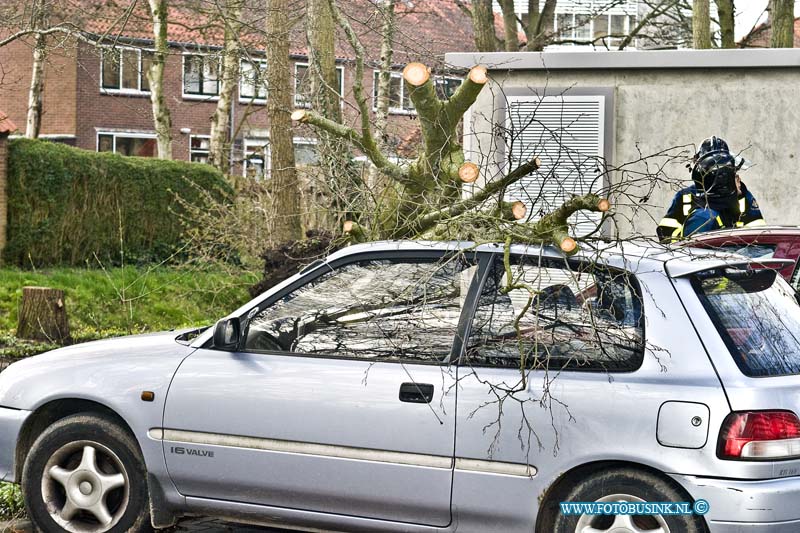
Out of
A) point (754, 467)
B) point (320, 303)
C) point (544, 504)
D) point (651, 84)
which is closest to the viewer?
point (754, 467)

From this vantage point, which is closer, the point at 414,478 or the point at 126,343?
the point at 414,478

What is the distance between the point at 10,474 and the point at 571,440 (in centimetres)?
300

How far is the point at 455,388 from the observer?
16.4ft

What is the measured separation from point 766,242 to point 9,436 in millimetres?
4729

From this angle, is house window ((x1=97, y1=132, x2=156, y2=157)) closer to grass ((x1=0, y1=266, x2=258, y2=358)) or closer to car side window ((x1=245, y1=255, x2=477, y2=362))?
grass ((x1=0, y1=266, x2=258, y2=358))

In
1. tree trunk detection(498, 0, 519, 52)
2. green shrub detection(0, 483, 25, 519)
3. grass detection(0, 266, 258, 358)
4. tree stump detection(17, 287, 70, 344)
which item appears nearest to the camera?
green shrub detection(0, 483, 25, 519)

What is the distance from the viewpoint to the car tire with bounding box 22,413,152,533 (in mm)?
5594

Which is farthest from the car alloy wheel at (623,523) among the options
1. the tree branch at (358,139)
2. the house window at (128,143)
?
the house window at (128,143)

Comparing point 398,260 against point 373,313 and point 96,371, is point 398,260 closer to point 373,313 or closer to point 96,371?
point 373,313

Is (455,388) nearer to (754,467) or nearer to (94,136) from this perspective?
(754,467)

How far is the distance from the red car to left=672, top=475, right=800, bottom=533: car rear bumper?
8.56ft

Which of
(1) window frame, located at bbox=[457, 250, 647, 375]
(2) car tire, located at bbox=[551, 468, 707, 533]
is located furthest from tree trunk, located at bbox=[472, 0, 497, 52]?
(2) car tire, located at bbox=[551, 468, 707, 533]

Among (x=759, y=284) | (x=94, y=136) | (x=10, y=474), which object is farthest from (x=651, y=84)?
(x=94, y=136)

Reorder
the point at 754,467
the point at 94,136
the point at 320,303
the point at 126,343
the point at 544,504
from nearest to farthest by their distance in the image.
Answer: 1. the point at 754,467
2. the point at 544,504
3. the point at 320,303
4. the point at 126,343
5. the point at 94,136
